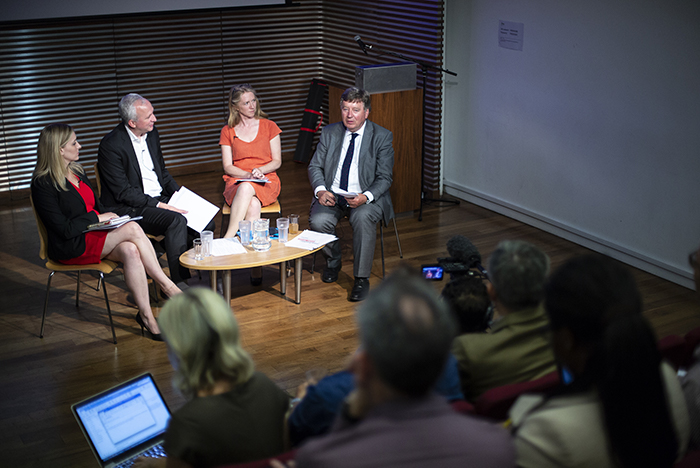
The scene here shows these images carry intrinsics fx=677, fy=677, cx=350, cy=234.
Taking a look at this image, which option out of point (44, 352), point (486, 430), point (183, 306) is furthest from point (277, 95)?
point (486, 430)

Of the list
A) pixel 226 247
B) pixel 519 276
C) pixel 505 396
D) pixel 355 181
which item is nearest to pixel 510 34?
pixel 355 181

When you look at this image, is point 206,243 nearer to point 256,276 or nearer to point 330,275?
point 256,276

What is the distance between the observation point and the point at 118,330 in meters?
4.36

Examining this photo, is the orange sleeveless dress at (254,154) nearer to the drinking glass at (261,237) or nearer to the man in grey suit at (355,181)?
the man in grey suit at (355,181)

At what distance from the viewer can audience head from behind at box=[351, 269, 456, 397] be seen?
4.06 feet

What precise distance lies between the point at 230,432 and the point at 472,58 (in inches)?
207

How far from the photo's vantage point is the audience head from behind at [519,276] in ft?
7.16

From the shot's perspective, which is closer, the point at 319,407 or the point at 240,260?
the point at 319,407

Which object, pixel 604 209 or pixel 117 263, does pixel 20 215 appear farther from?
pixel 604 209

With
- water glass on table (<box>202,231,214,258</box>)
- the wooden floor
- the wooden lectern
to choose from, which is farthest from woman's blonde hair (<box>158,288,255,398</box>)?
the wooden lectern

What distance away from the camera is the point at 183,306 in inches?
73.0

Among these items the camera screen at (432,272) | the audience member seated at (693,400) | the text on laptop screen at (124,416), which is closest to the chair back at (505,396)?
the audience member seated at (693,400)

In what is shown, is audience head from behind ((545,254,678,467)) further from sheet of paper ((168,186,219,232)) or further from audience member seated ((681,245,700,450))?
sheet of paper ((168,186,219,232))

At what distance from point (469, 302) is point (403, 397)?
48.1 inches
